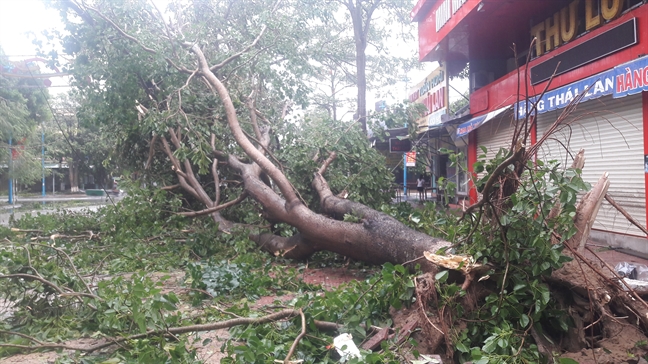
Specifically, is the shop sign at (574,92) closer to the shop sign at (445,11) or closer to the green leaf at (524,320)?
the shop sign at (445,11)

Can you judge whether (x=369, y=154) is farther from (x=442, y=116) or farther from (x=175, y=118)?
(x=442, y=116)

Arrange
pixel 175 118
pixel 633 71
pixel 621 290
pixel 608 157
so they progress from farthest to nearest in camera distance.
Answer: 1. pixel 175 118
2. pixel 608 157
3. pixel 633 71
4. pixel 621 290

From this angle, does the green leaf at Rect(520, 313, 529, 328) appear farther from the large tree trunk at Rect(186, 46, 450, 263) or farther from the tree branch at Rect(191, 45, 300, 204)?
the tree branch at Rect(191, 45, 300, 204)

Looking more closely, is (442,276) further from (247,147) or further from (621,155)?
(621,155)

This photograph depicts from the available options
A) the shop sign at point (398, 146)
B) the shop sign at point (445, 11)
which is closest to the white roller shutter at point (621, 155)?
the shop sign at point (445, 11)

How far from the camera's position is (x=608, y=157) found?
756 cm

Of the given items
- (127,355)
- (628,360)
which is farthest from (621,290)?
(127,355)

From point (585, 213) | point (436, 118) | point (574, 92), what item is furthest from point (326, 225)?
point (436, 118)

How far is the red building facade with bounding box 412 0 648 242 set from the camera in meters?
6.57

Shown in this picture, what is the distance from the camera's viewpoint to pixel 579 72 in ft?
26.1

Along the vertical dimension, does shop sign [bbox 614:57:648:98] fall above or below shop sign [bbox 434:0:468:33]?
below

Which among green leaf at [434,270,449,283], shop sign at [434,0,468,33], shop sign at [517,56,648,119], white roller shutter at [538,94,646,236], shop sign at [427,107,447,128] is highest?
shop sign at [434,0,468,33]

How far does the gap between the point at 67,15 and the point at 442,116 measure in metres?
8.92

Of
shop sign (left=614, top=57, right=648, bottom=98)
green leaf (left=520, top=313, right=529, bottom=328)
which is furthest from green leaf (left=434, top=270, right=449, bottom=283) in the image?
shop sign (left=614, top=57, right=648, bottom=98)
